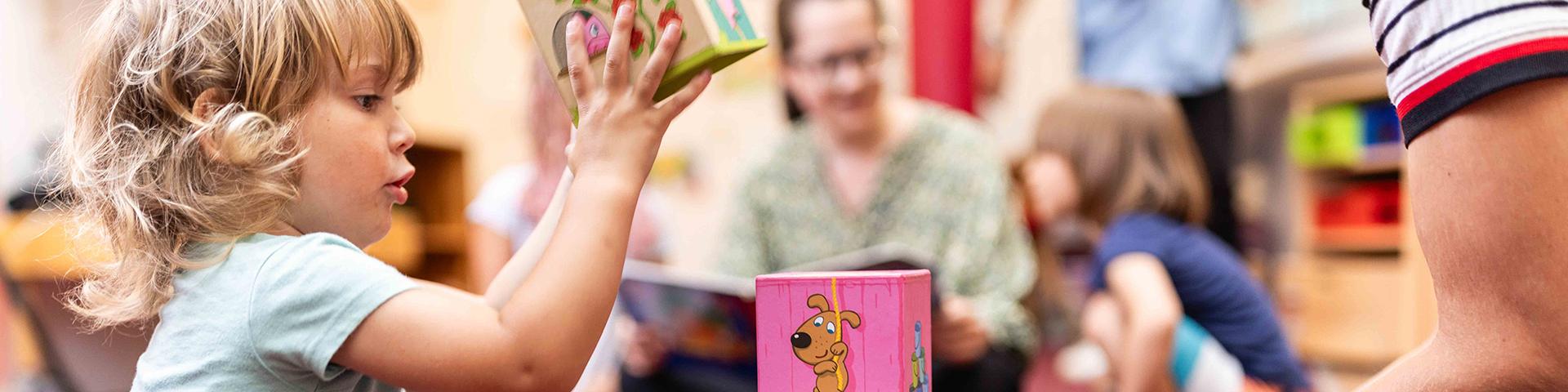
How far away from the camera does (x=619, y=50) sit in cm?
62

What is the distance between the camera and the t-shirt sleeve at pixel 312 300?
23.0 inches

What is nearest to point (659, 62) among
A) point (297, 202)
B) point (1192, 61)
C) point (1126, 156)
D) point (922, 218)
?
point (297, 202)

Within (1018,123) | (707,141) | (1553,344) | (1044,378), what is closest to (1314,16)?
(1018,123)

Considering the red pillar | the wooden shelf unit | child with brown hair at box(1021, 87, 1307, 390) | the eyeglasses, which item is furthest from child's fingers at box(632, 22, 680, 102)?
the wooden shelf unit

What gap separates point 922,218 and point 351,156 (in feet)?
3.23

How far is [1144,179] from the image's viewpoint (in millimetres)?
1556

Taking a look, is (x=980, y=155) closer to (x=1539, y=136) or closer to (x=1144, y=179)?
(x=1144, y=179)

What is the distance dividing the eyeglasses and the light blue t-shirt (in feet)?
3.31

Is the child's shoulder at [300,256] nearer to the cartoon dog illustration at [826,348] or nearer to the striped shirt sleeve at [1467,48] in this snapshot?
the cartoon dog illustration at [826,348]

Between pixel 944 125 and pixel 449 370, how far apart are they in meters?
1.11

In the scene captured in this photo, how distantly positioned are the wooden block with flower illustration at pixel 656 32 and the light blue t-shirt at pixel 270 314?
16 centimetres

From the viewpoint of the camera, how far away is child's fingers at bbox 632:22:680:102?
607 millimetres

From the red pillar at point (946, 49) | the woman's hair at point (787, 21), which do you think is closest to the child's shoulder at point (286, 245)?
the woman's hair at point (787, 21)

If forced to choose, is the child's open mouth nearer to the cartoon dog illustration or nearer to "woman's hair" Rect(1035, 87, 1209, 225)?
the cartoon dog illustration
